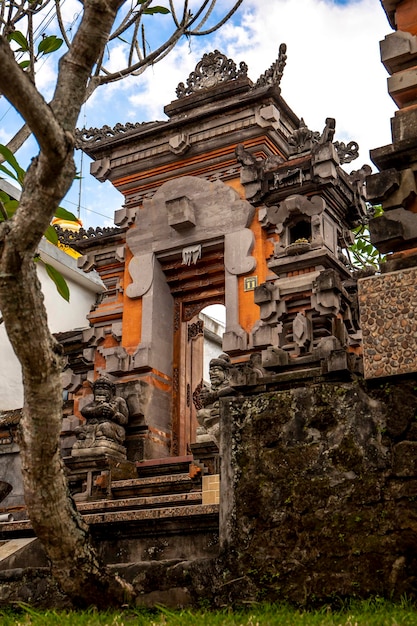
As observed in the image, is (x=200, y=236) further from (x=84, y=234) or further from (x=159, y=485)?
(x=159, y=485)

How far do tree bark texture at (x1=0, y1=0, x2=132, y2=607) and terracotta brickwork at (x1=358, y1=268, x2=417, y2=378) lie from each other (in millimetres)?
1903

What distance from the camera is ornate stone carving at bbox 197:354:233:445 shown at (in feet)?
30.4

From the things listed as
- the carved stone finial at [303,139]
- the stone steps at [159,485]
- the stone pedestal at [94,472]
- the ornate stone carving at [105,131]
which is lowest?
the stone steps at [159,485]

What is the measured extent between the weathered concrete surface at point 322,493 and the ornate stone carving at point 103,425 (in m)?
5.45

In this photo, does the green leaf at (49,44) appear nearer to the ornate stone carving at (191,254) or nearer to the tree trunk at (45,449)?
the tree trunk at (45,449)

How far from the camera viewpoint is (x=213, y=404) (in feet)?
32.1

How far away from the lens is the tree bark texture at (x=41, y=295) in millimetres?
4051

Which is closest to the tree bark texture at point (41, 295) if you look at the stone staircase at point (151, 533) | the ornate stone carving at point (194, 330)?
the stone staircase at point (151, 533)

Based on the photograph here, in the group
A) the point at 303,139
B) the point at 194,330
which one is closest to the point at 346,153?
the point at 303,139

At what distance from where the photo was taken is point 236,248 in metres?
12.2

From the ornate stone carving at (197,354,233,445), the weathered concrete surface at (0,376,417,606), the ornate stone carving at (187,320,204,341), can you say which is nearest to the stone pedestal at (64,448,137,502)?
the ornate stone carving at (197,354,233,445)

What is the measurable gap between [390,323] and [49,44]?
9.13 feet

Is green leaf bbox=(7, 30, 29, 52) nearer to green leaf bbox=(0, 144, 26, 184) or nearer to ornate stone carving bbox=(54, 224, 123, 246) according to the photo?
green leaf bbox=(0, 144, 26, 184)

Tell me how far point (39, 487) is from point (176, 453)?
793 cm
